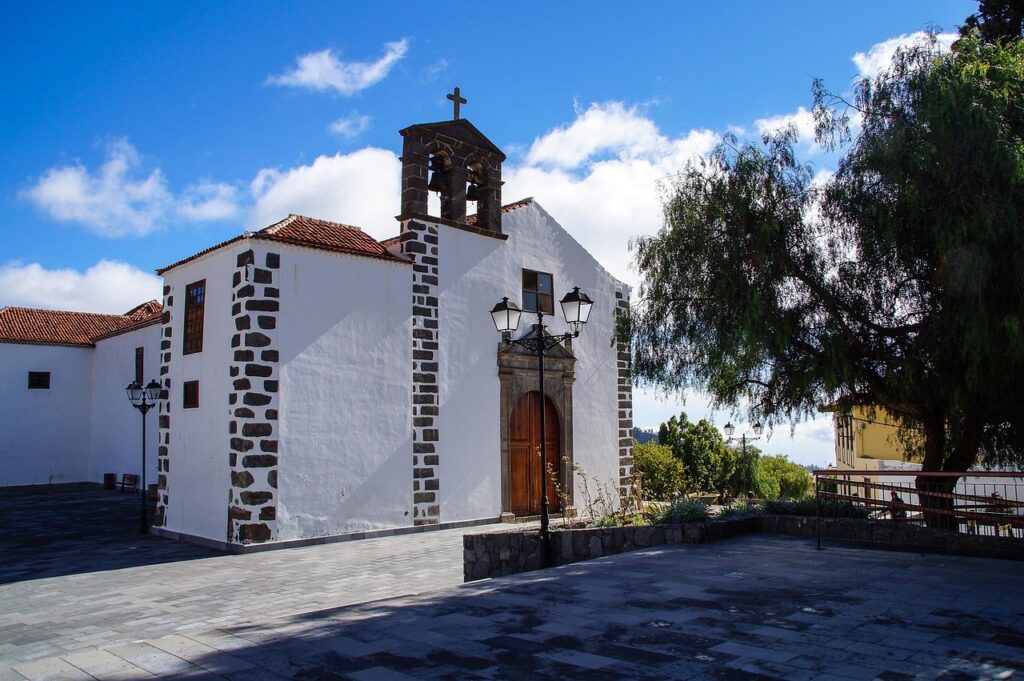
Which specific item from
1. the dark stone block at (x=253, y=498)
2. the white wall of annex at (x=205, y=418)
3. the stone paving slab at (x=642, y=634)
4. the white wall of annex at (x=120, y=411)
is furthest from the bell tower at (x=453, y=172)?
the white wall of annex at (x=120, y=411)

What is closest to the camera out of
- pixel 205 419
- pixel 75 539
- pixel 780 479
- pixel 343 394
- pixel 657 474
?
pixel 205 419

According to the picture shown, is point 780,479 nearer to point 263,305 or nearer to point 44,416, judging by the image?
point 263,305

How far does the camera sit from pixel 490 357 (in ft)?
45.0

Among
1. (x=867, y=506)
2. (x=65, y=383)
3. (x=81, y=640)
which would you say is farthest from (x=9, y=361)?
(x=867, y=506)

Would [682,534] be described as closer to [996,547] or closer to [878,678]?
[996,547]

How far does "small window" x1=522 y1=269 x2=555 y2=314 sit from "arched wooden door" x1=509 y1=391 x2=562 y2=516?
1.75 m

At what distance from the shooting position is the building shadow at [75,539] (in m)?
9.24

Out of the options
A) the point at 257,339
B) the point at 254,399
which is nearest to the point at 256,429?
the point at 254,399

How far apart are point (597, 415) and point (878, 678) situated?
454 inches

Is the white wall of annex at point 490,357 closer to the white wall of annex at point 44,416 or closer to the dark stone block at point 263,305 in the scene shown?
the dark stone block at point 263,305

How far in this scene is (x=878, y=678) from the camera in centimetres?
398

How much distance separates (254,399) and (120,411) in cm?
1237

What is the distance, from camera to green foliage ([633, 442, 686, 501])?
1780 centimetres

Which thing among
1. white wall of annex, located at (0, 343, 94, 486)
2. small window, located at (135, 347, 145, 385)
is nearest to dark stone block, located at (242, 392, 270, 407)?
small window, located at (135, 347, 145, 385)
